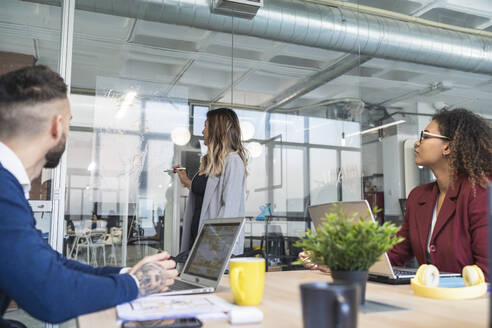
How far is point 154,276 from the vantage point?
113cm

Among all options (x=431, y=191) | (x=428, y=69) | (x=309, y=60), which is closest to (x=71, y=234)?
(x=431, y=191)

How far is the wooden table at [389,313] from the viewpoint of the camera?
88 centimetres

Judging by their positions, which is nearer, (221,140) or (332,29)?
(221,140)

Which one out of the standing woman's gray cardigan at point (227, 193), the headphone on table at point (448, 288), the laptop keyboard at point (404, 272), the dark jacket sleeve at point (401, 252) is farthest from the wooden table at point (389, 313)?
the standing woman's gray cardigan at point (227, 193)

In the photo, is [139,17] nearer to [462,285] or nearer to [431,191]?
[431,191]

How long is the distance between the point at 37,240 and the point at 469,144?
1763 mm

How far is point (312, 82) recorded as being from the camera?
5.00 m

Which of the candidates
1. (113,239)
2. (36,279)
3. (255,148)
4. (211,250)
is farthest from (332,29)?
(36,279)

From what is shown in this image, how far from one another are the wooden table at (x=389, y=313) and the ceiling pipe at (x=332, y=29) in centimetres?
305

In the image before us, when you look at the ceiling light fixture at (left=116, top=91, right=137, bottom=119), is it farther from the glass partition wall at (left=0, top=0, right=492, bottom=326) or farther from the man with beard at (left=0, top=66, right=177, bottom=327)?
the man with beard at (left=0, top=66, right=177, bottom=327)

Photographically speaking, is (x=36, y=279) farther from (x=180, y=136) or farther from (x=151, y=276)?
(x=180, y=136)

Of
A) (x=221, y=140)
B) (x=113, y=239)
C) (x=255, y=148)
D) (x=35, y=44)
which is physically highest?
(x=35, y=44)

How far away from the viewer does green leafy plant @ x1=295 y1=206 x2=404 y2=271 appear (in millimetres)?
873

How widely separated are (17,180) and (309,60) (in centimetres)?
426
